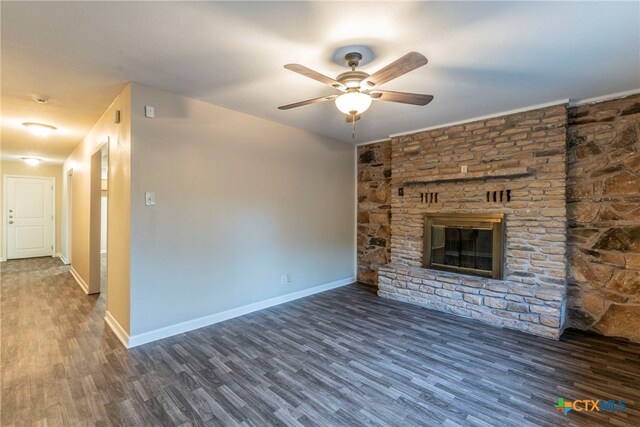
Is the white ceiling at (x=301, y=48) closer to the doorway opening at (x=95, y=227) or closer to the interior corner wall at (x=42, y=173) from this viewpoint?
the doorway opening at (x=95, y=227)

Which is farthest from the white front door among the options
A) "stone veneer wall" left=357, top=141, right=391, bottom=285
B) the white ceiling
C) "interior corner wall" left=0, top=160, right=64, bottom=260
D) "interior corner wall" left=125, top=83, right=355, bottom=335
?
"stone veneer wall" left=357, top=141, right=391, bottom=285

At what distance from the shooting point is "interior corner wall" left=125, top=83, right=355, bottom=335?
9.34 feet

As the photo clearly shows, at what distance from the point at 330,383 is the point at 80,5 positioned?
2.96 m

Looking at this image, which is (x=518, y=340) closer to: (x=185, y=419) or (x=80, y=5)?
(x=185, y=419)

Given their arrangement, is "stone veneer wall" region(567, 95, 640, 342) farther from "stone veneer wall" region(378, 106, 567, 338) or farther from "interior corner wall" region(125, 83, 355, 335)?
"interior corner wall" region(125, 83, 355, 335)

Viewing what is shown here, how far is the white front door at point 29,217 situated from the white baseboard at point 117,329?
237 inches

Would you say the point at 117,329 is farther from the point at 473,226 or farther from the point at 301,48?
the point at 473,226

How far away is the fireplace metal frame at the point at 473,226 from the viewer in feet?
11.5

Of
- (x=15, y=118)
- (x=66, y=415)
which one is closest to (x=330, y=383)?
(x=66, y=415)

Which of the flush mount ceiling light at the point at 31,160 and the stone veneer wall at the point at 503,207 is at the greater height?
the flush mount ceiling light at the point at 31,160

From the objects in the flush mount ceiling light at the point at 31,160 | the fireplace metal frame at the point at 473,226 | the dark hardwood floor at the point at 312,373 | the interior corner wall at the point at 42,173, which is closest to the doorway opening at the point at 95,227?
the dark hardwood floor at the point at 312,373

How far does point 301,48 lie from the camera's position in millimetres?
2145

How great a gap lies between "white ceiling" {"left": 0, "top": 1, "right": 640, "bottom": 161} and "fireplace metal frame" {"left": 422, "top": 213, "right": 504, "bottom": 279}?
136 cm

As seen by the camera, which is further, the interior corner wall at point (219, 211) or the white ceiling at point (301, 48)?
the interior corner wall at point (219, 211)
